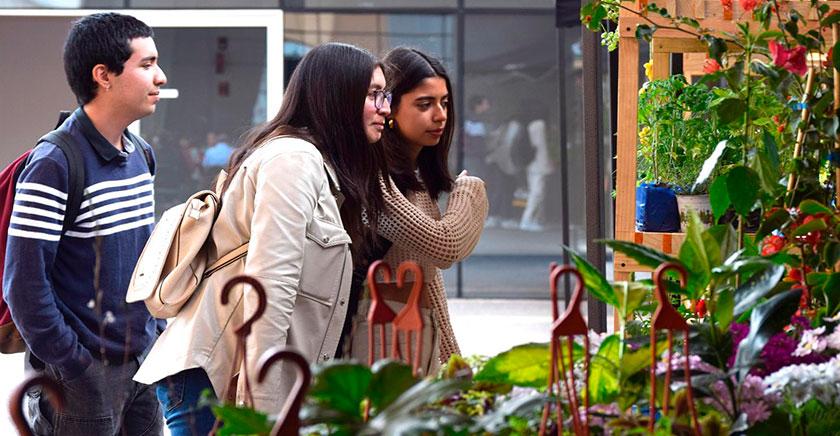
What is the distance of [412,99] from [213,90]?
6.32m

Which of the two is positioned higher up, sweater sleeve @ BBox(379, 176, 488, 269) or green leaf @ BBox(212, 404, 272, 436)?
sweater sleeve @ BBox(379, 176, 488, 269)

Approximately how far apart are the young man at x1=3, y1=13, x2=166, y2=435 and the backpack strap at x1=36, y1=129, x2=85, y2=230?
0.01 m

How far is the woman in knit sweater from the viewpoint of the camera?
2.59 meters

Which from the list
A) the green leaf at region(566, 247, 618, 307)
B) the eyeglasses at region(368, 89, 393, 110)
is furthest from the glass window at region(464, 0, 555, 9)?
the green leaf at region(566, 247, 618, 307)

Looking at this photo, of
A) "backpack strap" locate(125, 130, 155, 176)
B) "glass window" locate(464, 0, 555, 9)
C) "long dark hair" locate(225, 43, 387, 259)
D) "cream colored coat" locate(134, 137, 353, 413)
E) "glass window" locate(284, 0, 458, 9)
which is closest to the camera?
"cream colored coat" locate(134, 137, 353, 413)

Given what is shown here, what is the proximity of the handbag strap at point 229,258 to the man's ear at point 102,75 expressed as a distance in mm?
666

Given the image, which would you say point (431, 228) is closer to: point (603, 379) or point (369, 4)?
point (603, 379)

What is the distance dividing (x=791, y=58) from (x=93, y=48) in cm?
171

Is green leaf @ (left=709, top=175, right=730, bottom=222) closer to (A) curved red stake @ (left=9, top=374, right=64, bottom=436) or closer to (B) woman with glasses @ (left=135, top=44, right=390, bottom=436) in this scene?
(B) woman with glasses @ (left=135, top=44, right=390, bottom=436)

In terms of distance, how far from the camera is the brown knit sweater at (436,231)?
257cm

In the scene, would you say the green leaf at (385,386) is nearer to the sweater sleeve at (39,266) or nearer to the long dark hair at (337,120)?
the long dark hair at (337,120)

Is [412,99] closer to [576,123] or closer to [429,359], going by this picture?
[429,359]

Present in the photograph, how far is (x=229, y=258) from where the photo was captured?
2.27m

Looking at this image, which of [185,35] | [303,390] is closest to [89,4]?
[185,35]
